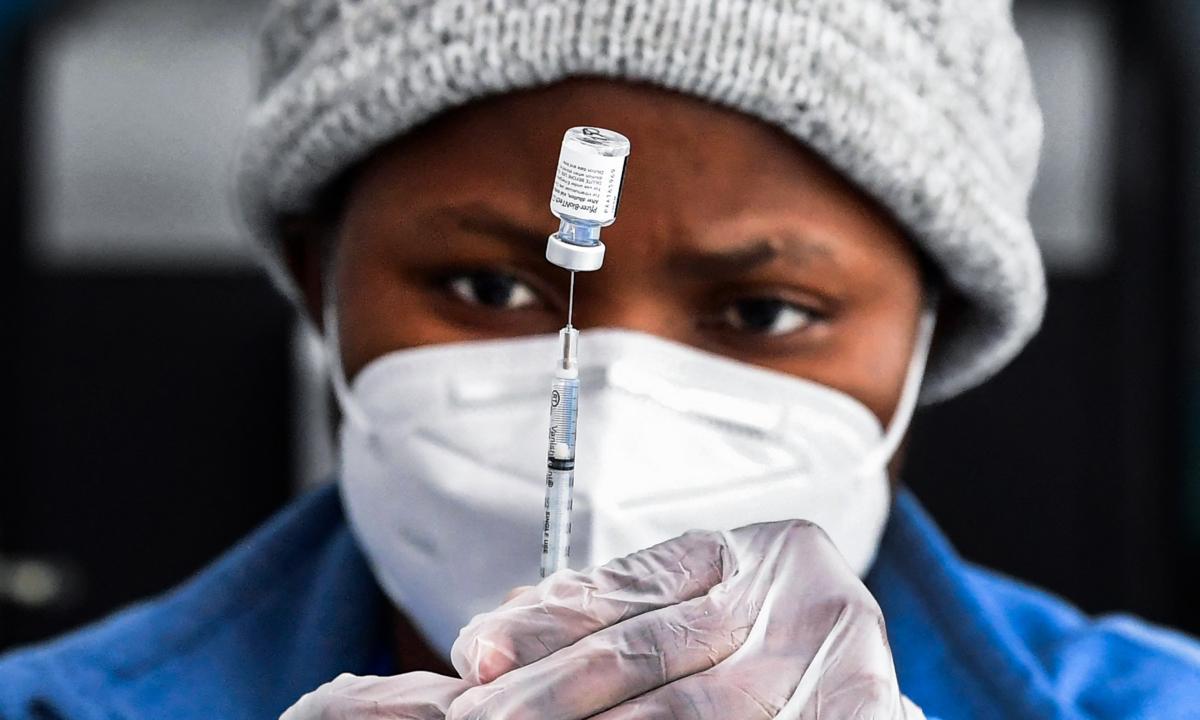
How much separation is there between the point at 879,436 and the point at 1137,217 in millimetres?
1629

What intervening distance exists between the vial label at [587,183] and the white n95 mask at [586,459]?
0.13m

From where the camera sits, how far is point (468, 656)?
1.54ft

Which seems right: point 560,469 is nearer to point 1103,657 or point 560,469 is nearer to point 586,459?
point 586,459

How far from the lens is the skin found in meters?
0.68

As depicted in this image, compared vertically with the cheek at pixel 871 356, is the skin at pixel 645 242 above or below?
above

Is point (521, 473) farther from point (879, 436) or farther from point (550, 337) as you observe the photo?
point (879, 436)

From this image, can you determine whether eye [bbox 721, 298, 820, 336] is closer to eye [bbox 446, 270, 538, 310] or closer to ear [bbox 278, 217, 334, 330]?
eye [bbox 446, 270, 538, 310]

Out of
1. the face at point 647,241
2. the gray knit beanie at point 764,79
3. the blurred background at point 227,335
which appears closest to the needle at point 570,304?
the face at point 647,241

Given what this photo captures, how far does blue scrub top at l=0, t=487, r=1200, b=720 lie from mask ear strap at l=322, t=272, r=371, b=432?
0.09 meters

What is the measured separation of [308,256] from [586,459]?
1.06 ft

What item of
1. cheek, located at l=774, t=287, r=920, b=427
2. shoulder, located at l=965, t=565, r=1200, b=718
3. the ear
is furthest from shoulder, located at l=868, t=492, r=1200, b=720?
the ear

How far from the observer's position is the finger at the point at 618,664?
448 mm

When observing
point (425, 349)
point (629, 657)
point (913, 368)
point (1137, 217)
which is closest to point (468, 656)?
point (629, 657)

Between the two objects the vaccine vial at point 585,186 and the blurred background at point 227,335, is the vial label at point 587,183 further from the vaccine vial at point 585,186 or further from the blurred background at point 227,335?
the blurred background at point 227,335
